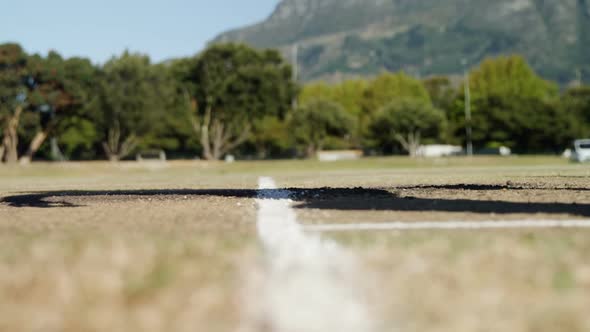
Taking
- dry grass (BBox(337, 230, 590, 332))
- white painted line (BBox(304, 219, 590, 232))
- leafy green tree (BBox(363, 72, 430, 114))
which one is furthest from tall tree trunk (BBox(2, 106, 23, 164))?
dry grass (BBox(337, 230, 590, 332))

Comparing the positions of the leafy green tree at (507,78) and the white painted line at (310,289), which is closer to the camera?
the white painted line at (310,289)

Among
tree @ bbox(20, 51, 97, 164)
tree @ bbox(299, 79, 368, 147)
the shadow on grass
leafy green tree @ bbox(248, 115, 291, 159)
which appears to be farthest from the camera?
tree @ bbox(299, 79, 368, 147)

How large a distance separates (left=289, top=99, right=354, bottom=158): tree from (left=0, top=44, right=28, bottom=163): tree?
24.6 meters

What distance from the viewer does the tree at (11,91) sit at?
63594mm

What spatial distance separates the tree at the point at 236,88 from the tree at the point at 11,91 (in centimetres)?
1550

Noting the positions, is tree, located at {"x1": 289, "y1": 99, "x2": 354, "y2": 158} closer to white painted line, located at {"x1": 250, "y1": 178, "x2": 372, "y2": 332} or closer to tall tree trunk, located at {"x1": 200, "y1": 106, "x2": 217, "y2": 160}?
tall tree trunk, located at {"x1": 200, "y1": 106, "x2": 217, "y2": 160}

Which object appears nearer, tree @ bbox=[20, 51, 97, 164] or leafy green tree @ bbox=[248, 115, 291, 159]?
tree @ bbox=[20, 51, 97, 164]

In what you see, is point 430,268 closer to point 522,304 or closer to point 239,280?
point 522,304

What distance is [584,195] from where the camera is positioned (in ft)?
43.2

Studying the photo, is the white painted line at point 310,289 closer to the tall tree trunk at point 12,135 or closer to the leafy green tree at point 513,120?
the tall tree trunk at point 12,135

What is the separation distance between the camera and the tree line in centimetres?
6744

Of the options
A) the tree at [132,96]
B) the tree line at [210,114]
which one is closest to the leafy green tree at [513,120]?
the tree line at [210,114]

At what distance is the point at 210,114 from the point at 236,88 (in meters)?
7.10

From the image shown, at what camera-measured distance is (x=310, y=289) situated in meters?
5.03
